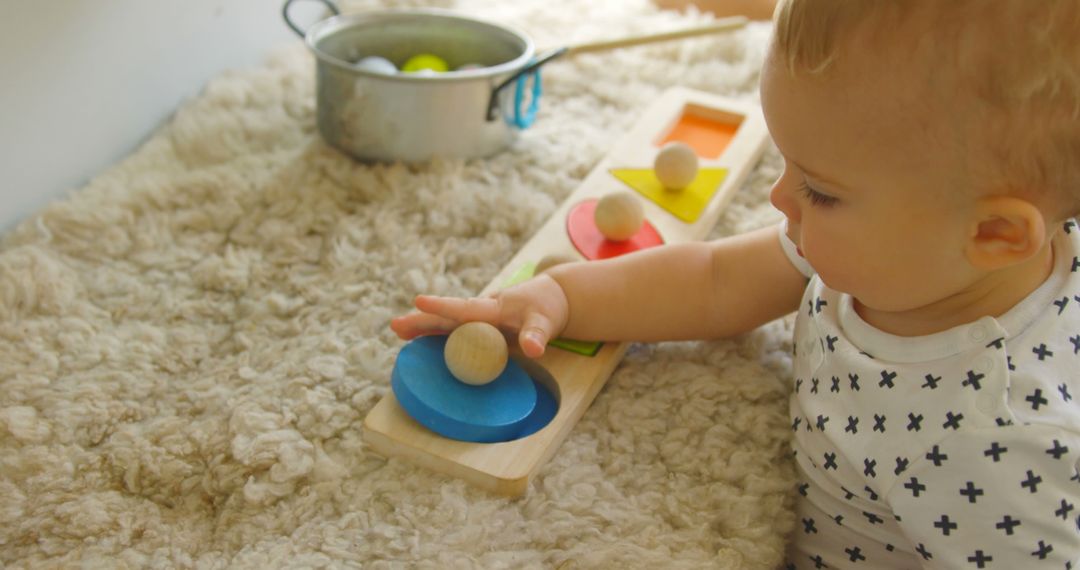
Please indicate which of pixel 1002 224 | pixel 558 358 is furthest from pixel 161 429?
pixel 1002 224

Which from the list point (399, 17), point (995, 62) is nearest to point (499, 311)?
point (995, 62)

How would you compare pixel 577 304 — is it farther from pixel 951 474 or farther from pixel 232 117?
pixel 232 117

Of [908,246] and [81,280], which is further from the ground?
[908,246]

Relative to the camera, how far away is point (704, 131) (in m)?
1.09

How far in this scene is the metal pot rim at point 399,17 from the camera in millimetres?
930

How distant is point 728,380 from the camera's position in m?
0.75

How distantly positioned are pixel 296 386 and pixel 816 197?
0.38 meters

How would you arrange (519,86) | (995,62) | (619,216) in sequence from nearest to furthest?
(995,62), (619,216), (519,86)

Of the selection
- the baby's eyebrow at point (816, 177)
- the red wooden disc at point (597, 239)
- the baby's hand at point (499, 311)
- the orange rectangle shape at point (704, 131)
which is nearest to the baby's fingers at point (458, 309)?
the baby's hand at point (499, 311)

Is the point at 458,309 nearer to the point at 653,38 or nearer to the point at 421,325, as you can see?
the point at 421,325

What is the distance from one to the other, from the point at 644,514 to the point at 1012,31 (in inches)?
14.0

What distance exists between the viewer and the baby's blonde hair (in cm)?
49

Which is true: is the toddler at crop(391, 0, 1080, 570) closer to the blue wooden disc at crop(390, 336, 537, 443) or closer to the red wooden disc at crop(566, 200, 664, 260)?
the blue wooden disc at crop(390, 336, 537, 443)

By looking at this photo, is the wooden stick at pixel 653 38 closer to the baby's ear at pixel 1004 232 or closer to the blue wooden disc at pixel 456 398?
the blue wooden disc at pixel 456 398
